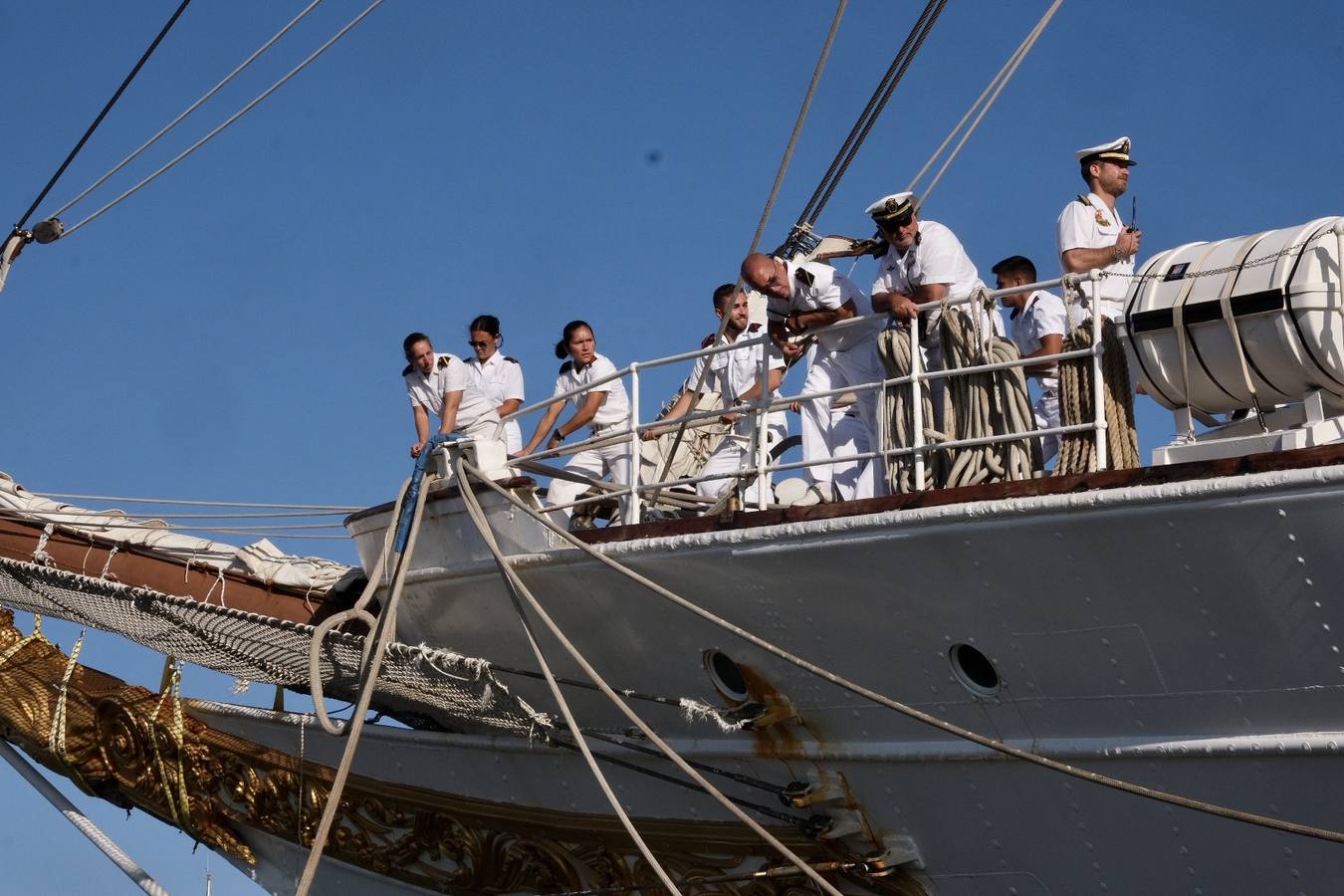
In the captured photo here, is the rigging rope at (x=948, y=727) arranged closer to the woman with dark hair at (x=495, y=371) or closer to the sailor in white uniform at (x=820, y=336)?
the sailor in white uniform at (x=820, y=336)

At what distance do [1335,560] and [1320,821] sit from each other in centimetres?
99

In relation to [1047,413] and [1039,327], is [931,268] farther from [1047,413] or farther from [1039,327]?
[1047,413]

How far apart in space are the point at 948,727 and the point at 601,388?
14.0 feet

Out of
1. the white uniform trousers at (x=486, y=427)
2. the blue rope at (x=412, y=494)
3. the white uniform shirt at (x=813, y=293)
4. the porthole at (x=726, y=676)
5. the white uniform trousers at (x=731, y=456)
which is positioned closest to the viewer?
the porthole at (x=726, y=676)

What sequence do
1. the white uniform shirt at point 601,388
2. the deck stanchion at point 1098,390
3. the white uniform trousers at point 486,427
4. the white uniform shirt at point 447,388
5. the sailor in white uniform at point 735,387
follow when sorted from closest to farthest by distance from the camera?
the deck stanchion at point 1098,390
the sailor in white uniform at point 735,387
the white uniform trousers at point 486,427
the white uniform shirt at point 601,388
the white uniform shirt at point 447,388

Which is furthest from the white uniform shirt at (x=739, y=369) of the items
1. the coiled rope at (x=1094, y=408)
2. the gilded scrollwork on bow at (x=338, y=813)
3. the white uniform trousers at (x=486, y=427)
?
the coiled rope at (x=1094, y=408)

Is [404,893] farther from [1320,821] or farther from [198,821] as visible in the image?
[1320,821]

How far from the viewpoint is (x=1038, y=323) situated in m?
8.28

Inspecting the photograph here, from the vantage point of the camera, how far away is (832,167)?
11.0 meters

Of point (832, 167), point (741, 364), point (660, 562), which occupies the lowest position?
point (660, 562)

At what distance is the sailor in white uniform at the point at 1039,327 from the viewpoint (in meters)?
8.16

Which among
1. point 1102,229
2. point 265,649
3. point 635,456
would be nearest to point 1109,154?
point 1102,229

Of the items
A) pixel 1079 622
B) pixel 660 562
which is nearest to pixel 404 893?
pixel 660 562

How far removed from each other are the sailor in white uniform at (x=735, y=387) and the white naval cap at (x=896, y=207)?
107cm
